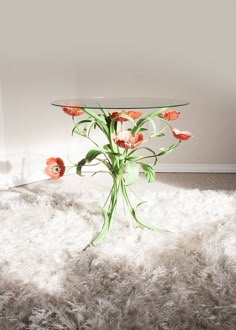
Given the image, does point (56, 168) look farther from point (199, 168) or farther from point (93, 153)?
point (199, 168)

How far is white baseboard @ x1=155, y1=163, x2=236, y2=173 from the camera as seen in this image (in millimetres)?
3082

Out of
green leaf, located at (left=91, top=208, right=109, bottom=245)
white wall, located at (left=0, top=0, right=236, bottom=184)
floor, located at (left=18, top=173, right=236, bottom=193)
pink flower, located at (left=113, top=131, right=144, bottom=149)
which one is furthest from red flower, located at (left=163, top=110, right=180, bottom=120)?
white wall, located at (left=0, top=0, right=236, bottom=184)

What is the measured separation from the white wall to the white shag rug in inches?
27.2

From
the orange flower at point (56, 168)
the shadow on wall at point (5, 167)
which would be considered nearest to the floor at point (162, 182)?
the shadow on wall at point (5, 167)

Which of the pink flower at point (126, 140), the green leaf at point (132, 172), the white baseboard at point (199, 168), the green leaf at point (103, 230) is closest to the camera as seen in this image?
the pink flower at point (126, 140)

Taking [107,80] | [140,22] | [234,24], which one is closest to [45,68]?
[107,80]

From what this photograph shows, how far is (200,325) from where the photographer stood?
1279 millimetres

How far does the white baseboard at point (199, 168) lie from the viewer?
3.08 m

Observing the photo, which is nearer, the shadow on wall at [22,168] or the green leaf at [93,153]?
the green leaf at [93,153]

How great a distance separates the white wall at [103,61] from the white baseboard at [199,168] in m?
0.37

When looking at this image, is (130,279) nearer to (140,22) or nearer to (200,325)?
(200,325)

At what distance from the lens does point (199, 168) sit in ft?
10.1

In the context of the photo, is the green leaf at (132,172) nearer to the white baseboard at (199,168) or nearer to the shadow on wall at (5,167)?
the shadow on wall at (5,167)

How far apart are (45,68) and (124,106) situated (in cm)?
123
